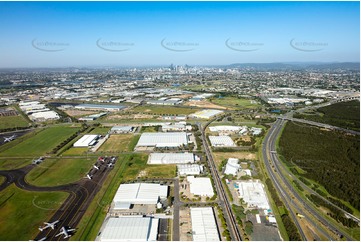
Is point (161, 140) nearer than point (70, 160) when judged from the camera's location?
No

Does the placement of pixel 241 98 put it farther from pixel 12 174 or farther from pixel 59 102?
pixel 12 174

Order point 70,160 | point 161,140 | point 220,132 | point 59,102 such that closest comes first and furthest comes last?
point 70,160 < point 161,140 < point 220,132 < point 59,102

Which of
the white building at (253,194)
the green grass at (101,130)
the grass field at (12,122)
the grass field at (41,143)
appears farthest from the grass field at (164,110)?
the white building at (253,194)

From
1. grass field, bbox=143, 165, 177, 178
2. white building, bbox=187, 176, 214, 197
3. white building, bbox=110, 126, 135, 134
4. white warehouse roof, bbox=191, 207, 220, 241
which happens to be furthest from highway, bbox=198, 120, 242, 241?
white building, bbox=110, 126, 135, 134

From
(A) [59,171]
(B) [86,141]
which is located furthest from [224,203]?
(B) [86,141]

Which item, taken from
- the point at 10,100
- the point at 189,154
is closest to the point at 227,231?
the point at 189,154

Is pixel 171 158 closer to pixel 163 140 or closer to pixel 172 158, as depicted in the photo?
pixel 172 158

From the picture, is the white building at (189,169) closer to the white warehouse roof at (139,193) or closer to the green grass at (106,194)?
the white warehouse roof at (139,193)
